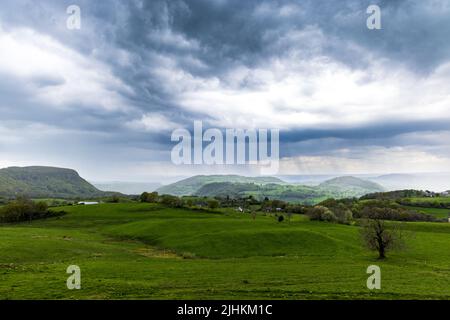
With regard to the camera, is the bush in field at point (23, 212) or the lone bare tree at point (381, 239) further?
the bush in field at point (23, 212)

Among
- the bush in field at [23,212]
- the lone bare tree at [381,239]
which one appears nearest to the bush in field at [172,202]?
the bush in field at [23,212]

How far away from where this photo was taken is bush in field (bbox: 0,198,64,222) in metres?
146

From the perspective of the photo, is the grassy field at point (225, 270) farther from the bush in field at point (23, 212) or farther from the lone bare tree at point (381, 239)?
the bush in field at point (23, 212)

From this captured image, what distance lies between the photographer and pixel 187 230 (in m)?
90.6

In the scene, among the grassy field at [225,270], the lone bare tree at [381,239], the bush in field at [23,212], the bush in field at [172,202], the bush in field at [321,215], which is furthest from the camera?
the bush in field at [172,202]

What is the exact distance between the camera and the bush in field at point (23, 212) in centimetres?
14650

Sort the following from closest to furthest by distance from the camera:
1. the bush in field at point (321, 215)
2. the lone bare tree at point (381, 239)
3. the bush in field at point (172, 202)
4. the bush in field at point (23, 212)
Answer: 1. the lone bare tree at point (381, 239)
2. the bush in field at point (321, 215)
3. the bush in field at point (23, 212)
4. the bush in field at point (172, 202)

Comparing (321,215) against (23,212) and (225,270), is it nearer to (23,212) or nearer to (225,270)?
(225,270)

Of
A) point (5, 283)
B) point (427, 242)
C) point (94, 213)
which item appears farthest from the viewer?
point (94, 213)

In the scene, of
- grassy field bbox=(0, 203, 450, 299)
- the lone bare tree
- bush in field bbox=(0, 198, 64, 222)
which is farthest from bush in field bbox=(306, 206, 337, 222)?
bush in field bbox=(0, 198, 64, 222)

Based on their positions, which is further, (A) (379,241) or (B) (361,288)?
(A) (379,241)
